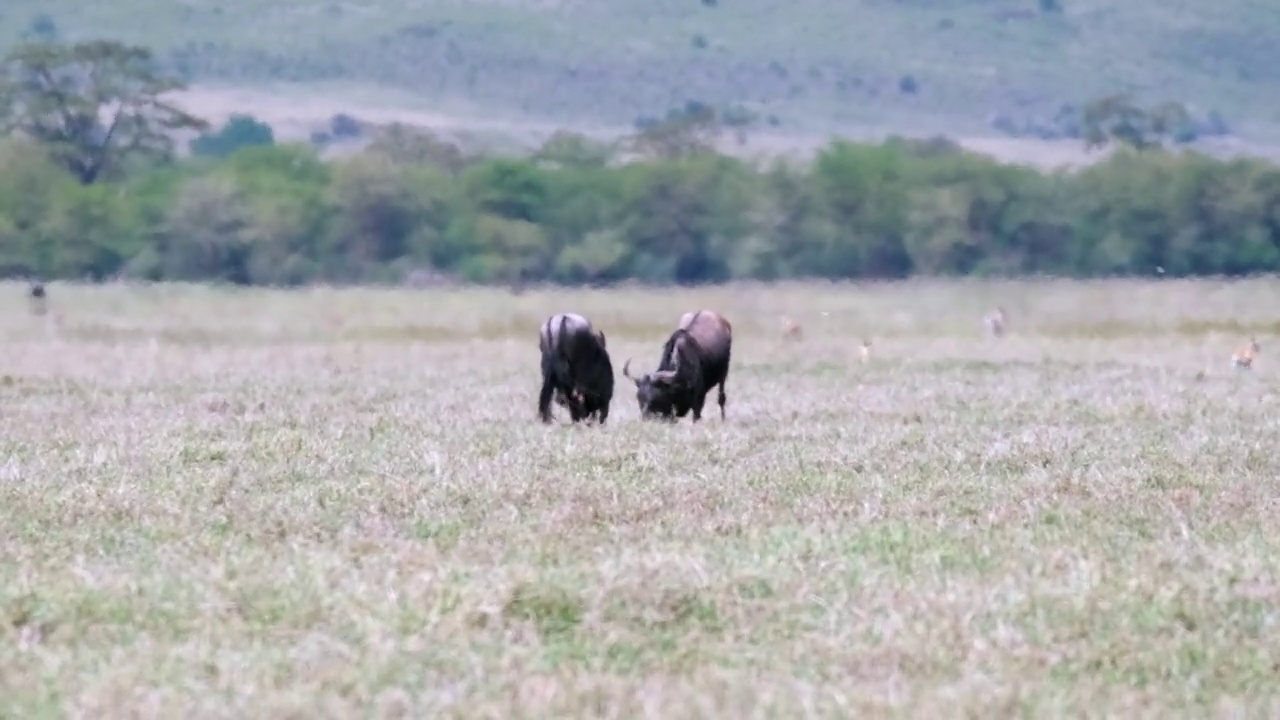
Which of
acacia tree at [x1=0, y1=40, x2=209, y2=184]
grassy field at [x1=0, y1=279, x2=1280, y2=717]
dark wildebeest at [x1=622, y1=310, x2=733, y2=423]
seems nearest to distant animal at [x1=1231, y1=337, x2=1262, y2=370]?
grassy field at [x1=0, y1=279, x2=1280, y2=717]

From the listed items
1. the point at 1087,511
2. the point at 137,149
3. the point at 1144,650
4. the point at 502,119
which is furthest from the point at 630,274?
the point at 502,119

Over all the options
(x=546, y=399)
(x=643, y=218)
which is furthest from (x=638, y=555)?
(x=643, y=218)

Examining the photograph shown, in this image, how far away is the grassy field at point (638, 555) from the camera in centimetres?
675

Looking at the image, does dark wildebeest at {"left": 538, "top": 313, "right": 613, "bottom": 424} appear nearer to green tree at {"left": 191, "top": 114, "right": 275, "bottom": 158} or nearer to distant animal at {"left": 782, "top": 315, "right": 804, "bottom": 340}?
distant animal at {"left": 782, "top": 315, "right": 804, "bottom": 340}

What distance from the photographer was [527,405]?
1733 centimetres

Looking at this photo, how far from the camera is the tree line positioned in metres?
47.0

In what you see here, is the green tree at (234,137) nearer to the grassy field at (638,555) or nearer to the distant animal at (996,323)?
the distant animal at (996,323)

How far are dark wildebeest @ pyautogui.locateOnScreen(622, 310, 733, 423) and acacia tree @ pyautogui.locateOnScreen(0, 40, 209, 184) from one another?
156ft

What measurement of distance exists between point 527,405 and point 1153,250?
31037 mm

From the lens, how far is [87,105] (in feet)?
207

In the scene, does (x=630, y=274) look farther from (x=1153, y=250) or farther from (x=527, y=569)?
(x=527, y=569)

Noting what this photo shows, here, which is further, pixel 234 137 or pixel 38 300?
pixel 234 137

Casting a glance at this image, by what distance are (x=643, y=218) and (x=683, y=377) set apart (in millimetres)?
36352

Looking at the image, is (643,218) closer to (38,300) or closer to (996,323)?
(38,300)
